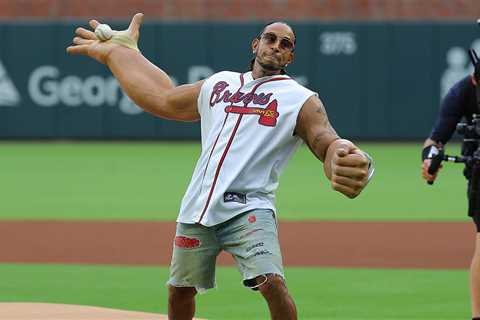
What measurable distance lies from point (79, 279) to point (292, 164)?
12.3m

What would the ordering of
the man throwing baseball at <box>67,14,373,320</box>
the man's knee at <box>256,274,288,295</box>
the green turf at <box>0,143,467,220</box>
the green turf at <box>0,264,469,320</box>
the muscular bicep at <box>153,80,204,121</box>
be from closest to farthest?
the man's knee at <box>256,274,288,295</box> → the man throwing baseball at <box>67,14,373,320</box> → the muscular bicep at <box>153,80,204,121</box> → the green turf at <box>0,264,469,320</box> → the green turf at <box>0,143,467,220</box>

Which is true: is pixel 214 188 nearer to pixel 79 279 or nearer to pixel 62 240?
pixel 79 279

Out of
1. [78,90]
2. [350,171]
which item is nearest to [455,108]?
[350,171]

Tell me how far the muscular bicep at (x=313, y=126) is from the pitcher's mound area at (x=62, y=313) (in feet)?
8.38

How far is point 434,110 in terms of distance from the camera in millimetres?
26656

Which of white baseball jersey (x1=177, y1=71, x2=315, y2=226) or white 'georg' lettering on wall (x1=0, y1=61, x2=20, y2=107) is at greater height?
white baseball jersey (x1=177, y1=71, x2=315, y2=226)

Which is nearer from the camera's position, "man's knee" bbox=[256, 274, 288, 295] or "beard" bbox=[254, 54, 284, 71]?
"man's knee" bbox=[256, 274, 288, 295]

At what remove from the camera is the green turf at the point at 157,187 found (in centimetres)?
1611

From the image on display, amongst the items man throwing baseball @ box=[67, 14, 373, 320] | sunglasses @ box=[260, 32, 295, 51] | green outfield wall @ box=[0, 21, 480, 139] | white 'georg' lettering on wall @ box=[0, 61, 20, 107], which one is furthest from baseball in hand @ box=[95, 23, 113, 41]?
white 'georg' lettering on wall @ box=[0, 61, 20, 107]

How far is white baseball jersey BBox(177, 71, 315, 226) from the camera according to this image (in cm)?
685

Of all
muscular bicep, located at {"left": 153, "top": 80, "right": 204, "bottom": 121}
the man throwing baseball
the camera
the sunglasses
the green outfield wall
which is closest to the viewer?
the man throwing baseball

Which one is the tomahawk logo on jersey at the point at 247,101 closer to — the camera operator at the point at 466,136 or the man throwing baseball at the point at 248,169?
the man throwing baseball at the point at 248,169

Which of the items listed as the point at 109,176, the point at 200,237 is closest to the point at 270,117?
the point at 200,237

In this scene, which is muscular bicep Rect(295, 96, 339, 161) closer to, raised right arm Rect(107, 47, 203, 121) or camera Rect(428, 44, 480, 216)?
raised right arm Rect(107, 47, 203, 121)
